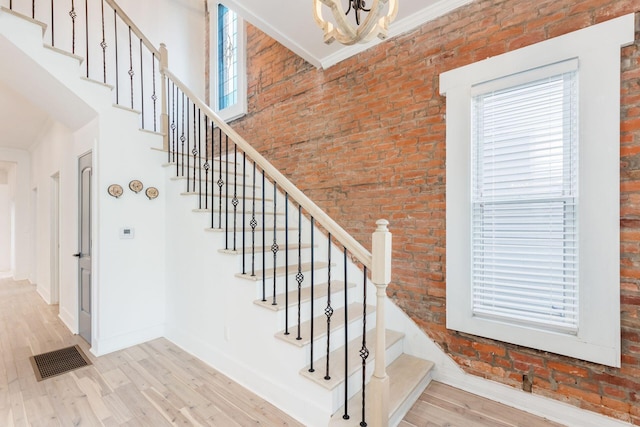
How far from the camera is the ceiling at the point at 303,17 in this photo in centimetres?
252

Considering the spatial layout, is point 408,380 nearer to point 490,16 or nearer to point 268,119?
point 490,16

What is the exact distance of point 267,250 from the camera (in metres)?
2.86

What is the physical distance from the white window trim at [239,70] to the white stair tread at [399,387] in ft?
12.4

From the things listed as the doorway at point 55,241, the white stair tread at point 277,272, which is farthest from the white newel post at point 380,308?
the doorway at point 55,241

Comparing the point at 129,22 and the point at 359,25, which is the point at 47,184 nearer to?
the point at 129,22

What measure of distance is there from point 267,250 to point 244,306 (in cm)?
56

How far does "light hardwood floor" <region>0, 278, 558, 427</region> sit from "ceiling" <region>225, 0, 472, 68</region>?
10.3ft

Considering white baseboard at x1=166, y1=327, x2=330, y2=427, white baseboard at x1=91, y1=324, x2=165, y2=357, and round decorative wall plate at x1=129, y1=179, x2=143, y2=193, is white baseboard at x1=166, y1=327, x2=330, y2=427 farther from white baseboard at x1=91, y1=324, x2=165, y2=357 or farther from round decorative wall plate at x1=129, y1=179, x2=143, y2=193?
round decorative wall plate at x1=129, y1=179, x2=143, y2=193

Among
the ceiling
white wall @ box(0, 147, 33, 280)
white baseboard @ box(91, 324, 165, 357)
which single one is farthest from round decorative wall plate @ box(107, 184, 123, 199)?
white wall @ box(0, 147, 33, 280)

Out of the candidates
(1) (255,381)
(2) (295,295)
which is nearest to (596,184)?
(2) (295,295)

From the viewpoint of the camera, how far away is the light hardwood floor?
2070 millimetres

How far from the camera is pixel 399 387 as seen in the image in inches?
88.4

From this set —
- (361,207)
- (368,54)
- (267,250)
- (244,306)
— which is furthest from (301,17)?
(244,306)

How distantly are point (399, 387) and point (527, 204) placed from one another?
1647 mm
